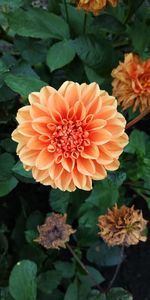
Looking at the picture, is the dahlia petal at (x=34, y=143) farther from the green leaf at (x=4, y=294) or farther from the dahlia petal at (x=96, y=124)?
the green leaf at (x=4, y=294)

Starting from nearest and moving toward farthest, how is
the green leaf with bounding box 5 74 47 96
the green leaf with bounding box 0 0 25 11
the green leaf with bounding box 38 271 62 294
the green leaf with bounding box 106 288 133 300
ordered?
the green leaf with bounding box 5 74 47 96 → the green leaf with bounding box 0 0 25 11 → the green leaf with bounding box 106 288 133 300 → the green leaf with bounding box 38 271 62 294

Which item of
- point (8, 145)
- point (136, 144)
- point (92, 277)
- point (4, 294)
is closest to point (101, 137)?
point (136, 144)

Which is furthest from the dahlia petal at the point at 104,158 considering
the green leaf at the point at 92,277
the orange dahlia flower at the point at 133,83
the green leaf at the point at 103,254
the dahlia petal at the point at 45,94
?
the green leaf at the point at 103,254

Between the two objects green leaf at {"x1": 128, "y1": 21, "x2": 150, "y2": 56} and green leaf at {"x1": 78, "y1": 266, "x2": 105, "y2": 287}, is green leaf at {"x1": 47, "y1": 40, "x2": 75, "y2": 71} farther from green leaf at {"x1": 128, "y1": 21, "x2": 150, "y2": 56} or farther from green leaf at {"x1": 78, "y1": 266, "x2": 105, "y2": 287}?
green leaf at {"x1": 78, "y1": 266, "x2": 105, "y2": 287}

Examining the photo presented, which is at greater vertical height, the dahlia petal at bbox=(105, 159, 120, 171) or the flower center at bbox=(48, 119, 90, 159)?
the flower center at bbox=(48, 119, 90, 159)

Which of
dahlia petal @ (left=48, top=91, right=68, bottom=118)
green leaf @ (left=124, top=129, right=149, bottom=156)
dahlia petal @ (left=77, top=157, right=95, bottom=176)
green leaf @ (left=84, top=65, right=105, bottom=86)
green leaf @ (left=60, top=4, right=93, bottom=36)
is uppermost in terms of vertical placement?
dahlia petal @ (left=48, top=91, right=68, bottom=118)

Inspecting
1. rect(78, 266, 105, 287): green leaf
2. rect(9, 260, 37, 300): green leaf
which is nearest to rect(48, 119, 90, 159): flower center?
rect(9, 260, 37, 300): green leaf

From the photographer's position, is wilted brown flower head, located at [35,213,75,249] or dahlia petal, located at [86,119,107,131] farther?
wilted brown flower head, located at [35,213,75,249]
